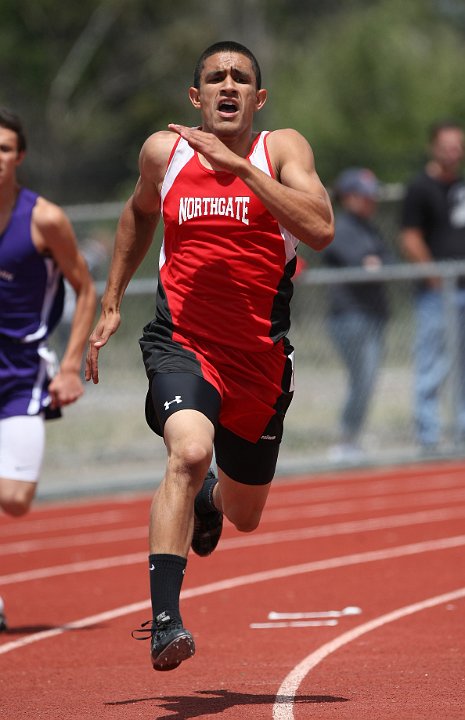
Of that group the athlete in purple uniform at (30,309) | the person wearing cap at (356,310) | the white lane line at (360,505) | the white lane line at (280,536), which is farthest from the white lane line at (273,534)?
the athlete in purple uniform at (30,309)

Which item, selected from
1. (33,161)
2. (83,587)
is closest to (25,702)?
(83,587)

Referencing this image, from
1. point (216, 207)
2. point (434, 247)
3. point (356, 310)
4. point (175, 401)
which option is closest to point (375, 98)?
point (434, 247)

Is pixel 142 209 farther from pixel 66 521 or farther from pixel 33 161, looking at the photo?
pixel 33 161

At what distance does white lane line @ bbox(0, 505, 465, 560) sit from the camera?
10.6 metres

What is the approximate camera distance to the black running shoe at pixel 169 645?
5148 millimetres

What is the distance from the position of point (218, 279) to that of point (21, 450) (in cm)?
205

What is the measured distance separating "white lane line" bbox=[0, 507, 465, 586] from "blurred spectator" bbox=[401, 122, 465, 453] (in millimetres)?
2848

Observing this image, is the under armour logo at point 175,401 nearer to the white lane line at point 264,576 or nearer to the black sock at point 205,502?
the black sock at point 205,502

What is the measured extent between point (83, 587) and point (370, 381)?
5647mm

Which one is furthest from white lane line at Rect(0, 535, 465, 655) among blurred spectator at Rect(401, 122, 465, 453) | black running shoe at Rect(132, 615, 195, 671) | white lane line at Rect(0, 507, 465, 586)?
blurred spectator at Rect(401, 122, 465, 453)

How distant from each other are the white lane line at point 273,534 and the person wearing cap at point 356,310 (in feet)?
8.94

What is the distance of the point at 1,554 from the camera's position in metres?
10.4

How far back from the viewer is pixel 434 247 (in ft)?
47.1

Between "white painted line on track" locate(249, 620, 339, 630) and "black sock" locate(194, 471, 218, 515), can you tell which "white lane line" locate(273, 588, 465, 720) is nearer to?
"white painted line on track" locate(249, 620, 339, 630)
